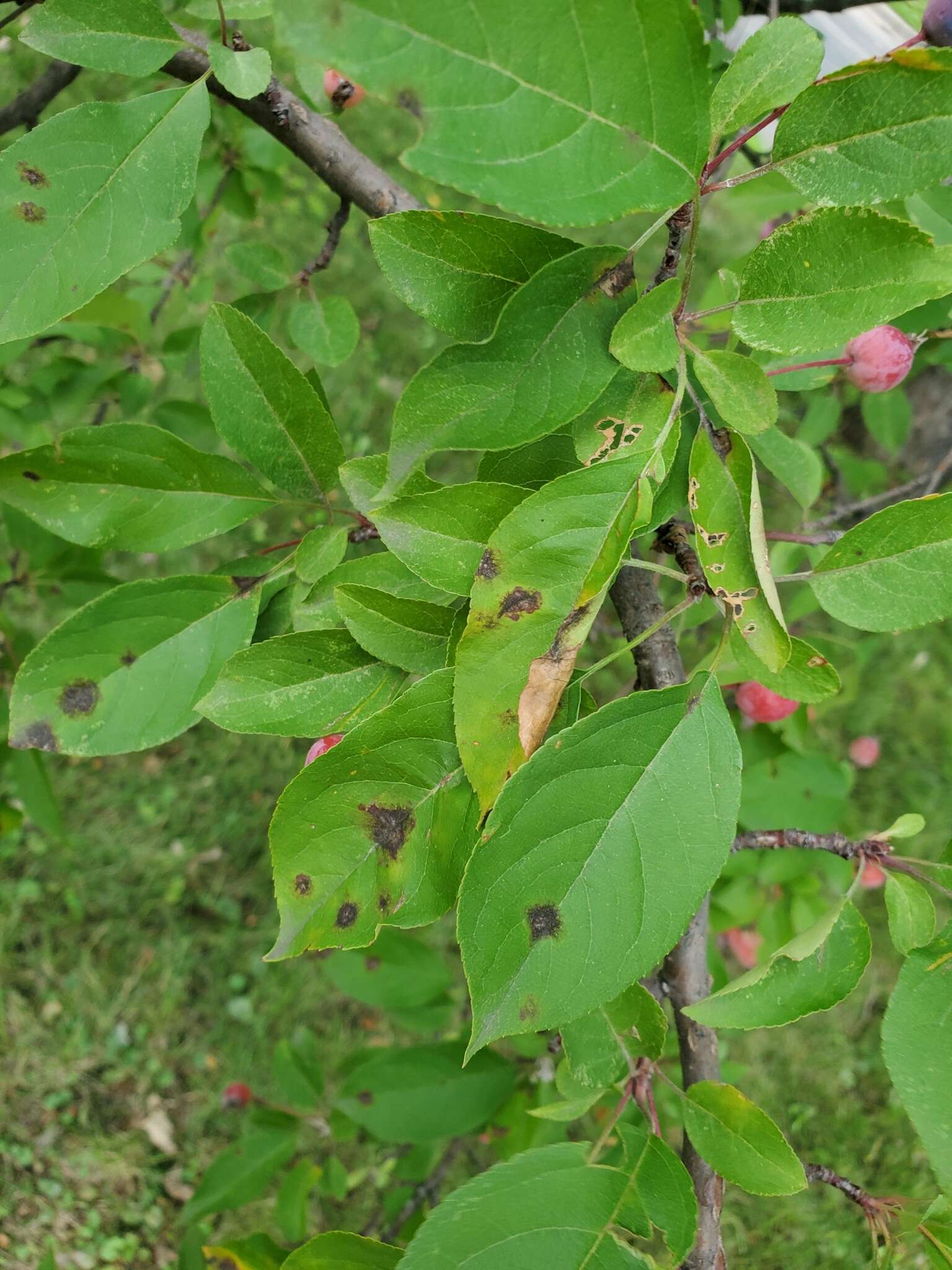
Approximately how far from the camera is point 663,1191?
830 millimetres

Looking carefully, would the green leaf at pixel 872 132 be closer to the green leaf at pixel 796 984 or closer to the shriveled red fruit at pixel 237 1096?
the green leaf at pixel 796 984

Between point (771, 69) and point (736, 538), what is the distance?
0.30 meters

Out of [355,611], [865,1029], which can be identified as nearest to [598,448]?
[355,611]

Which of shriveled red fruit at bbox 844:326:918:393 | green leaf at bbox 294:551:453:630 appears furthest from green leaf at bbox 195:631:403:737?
shriveled red fruit at bbox 844:326:918:393

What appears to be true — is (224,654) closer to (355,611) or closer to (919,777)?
(355,611)

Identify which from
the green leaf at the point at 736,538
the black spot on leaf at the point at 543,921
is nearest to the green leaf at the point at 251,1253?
the black spot on leaf at the point at 543,921

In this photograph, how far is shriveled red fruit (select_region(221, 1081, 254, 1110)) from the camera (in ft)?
8.10

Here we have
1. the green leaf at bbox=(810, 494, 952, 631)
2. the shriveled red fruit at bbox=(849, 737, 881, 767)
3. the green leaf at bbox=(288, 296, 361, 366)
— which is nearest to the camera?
the green leaf at bbox=(810, 494, 952, 631)

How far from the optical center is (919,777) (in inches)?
132

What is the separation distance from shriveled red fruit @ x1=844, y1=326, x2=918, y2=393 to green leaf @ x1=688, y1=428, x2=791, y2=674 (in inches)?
19.2

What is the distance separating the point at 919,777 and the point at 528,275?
10.8ft

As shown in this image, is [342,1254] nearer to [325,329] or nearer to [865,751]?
[325,329]

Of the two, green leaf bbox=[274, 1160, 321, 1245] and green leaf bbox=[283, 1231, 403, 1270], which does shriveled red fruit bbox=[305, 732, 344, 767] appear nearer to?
green leaf bbox=[283, 1231, 403, 1270]

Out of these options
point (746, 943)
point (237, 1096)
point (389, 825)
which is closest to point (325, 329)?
point (389, 825)
